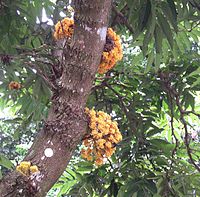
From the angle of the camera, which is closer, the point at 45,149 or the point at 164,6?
the point at 45,149

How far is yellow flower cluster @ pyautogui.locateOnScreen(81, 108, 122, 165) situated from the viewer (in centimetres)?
90

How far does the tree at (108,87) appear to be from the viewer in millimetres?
817

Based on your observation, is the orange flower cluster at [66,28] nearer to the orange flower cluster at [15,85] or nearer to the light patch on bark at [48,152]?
the light patch on bark at [48,152]

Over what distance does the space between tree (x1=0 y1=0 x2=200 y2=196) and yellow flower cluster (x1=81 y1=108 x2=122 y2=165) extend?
4 cm

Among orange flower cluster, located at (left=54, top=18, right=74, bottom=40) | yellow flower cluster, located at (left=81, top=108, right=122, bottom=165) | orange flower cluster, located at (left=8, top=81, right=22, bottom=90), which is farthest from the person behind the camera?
orange flower cluster, located at (left=8, top=81, right=22, bottom=90)

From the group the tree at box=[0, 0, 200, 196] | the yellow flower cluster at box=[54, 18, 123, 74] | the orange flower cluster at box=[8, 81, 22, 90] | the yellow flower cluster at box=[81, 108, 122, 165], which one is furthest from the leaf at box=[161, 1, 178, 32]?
the orange flower cluster at box=[8, 81, 22, 90]

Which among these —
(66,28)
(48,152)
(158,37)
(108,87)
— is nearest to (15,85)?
(108,87)

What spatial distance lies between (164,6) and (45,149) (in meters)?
0.53

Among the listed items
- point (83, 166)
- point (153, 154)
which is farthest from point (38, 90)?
point (153, 154)

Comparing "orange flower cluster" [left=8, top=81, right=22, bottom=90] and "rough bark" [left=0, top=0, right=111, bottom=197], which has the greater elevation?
"orange flower cluster" [left=8, top=81, right=22, bottom=90]

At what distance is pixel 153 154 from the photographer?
146 centimetres

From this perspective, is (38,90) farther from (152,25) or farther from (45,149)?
(45,149)

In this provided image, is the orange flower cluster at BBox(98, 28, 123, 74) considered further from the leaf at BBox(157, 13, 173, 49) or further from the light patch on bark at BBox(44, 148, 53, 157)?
the light patch on bark at BBox(44, 148, 53, 157)

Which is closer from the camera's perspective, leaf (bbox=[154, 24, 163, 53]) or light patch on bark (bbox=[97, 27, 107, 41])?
light patch on bark (bbox=[97, 27, 107, 41])
